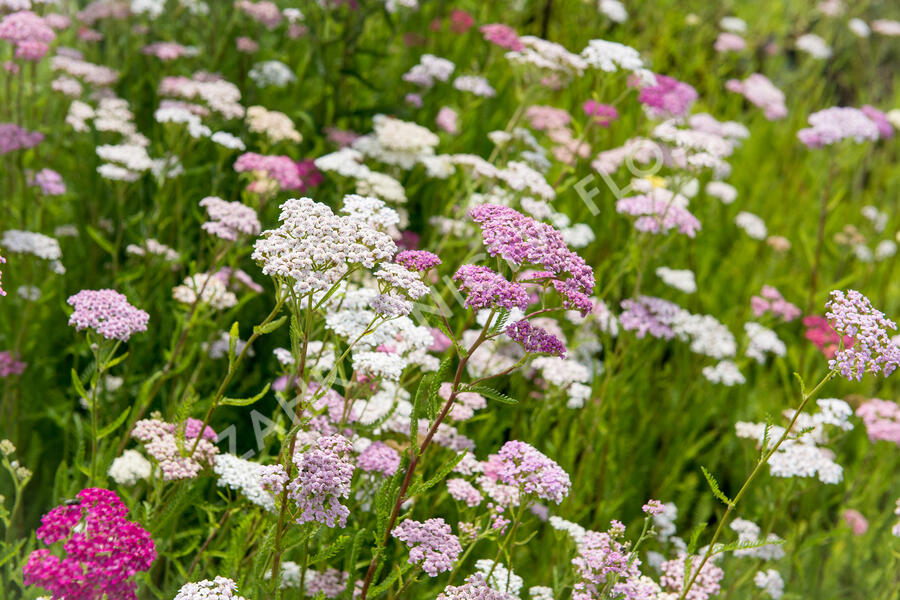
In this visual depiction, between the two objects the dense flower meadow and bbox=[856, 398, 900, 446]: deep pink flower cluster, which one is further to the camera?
bbox=[856, 398, 900, 446]: deep pink flower cluster

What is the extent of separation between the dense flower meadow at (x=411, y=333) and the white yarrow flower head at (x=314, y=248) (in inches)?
0.4

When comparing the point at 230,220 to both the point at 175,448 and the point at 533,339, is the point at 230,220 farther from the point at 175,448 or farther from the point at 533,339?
the point at 533,339

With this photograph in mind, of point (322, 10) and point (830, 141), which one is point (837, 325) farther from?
point (322, 10)

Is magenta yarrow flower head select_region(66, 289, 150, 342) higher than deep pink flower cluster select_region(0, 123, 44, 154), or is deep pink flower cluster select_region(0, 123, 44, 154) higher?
magenta yarrow flower head select_region(66, 289, 150, 342)

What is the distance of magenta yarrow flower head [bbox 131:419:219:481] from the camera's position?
2338 mm

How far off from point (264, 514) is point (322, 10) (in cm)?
301

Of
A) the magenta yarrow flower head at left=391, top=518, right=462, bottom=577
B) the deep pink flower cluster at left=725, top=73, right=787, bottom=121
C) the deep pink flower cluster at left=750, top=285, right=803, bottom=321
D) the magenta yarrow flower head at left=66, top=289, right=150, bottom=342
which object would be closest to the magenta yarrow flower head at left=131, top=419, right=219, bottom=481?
the magenta yarrow flower head at left=66, top=289, right=150, bottom=342

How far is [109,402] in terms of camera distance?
10.8ft

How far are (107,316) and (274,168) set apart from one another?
120cm

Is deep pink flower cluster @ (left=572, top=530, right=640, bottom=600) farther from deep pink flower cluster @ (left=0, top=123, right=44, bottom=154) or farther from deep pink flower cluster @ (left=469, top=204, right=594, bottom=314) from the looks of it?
deep pink flower cluster @ (left=0, top=123, right=44, bottom=154)

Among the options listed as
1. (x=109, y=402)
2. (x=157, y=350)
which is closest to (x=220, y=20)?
(x=157, y=350)

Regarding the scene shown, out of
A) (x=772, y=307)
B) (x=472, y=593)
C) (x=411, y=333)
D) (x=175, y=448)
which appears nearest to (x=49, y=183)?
(x=175, y=448)

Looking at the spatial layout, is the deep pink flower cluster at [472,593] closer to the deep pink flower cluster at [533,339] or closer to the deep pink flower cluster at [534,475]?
the deep pink flower cluster at [534,475]

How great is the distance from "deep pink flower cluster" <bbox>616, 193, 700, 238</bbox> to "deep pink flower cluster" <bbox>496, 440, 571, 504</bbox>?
1642 millimetres
